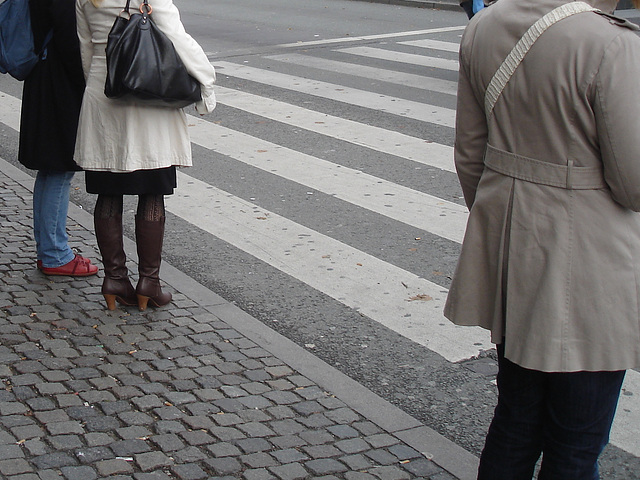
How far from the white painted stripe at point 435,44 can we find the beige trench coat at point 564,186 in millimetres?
11223

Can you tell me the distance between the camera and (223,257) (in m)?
5.84

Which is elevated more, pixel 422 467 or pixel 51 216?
pixel 51 216

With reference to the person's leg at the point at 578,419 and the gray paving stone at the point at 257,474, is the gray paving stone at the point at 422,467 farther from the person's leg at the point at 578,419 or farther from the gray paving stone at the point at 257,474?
the person's leg at the point at 578,419

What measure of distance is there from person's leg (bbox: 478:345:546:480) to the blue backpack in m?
3.13

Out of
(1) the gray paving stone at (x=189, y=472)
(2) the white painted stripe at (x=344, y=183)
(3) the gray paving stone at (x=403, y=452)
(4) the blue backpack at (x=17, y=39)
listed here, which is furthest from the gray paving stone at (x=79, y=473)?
(2) the white painted stripe at (x=344, y=183)

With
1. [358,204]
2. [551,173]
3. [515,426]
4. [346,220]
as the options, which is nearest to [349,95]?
[358,204]

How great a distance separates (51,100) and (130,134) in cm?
69

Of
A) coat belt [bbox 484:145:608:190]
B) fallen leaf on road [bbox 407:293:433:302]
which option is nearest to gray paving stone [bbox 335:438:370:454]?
coat belt [bbox 484:145:608:190]

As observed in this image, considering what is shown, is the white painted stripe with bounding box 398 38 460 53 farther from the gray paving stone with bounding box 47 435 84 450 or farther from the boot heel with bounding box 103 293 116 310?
the gray paving stone with bounding box 47 435 84 450

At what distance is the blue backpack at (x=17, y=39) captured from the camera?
15.8 ft

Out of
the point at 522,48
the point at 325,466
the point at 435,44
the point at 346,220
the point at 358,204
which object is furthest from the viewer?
the point at 435,44

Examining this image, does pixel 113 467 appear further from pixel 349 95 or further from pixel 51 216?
pixel 349 95

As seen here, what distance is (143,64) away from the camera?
4.31m

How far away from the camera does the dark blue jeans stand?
8.41ft
